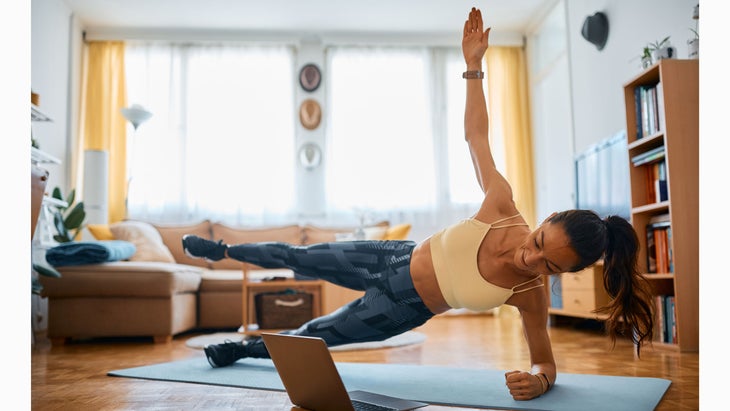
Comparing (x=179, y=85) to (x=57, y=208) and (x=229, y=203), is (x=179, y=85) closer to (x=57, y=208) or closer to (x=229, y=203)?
(x=229, y=203)

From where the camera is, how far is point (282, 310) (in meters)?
4.33

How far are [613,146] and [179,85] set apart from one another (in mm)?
3978

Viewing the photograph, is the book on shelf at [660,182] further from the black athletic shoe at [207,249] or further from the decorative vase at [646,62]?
the black athletic shoe at [207,249]

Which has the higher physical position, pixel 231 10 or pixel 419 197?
pixel 231 10

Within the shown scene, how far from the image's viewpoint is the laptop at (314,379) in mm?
1667

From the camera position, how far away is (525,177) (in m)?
6.29

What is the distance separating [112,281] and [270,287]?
3.49 feet

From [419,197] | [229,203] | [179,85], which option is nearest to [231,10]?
[179,85]

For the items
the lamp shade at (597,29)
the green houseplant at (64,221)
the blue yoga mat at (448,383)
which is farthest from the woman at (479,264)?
the lamp shade at (597,29)

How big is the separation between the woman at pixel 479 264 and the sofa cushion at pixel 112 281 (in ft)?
5.37

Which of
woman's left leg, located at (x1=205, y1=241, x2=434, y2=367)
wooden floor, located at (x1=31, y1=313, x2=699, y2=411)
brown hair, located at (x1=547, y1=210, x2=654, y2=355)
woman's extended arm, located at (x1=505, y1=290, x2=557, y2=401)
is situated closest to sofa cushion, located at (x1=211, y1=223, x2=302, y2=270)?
wooden floor, located at (x1=31, y1=313, x2=699, y2=411)

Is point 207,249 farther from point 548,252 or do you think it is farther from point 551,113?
point 551,113

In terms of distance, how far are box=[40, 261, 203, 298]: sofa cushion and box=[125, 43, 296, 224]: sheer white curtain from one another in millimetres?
2192
